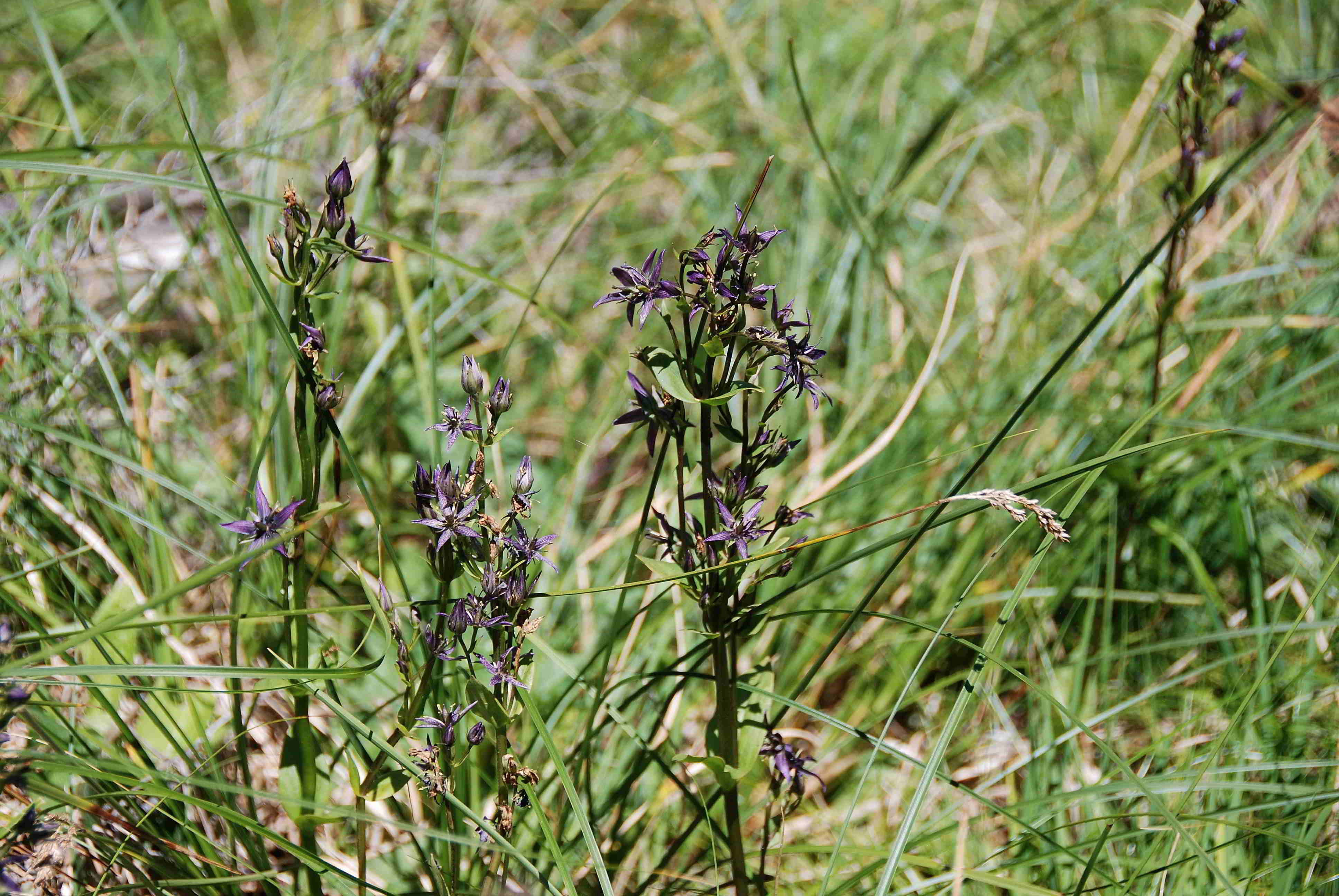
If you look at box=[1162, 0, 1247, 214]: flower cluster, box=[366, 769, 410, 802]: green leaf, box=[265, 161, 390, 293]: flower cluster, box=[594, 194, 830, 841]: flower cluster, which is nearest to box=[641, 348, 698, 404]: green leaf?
box=[594, 194, 830, 841]: flower cluster

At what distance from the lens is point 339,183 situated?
1.54 meters

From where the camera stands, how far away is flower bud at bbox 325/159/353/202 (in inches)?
59.7

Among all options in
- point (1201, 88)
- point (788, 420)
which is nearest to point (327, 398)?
point (788, 420)

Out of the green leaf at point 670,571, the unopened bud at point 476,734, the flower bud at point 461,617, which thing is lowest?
the unopened bud at point 476,734

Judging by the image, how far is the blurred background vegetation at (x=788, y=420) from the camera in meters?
1.96

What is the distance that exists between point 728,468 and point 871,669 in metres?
1.17

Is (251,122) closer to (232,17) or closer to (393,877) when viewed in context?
(232,17)

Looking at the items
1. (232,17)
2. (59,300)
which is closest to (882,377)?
(59,300)

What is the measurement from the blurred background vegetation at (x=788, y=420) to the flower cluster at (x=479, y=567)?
0.15 metres

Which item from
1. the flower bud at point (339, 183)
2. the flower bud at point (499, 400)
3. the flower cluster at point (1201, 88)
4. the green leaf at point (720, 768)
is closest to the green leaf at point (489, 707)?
the green leaf at point (720, 768)

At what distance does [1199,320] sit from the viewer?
10.3 ft

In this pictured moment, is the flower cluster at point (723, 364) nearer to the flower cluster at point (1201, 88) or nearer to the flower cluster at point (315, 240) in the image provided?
the flower cluster at point (315, 240)

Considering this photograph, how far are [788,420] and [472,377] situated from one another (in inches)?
68.3

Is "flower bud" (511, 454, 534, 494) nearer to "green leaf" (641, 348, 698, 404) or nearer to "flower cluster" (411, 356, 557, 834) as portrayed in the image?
"flower cluster" (411, 356, 557, 834)
